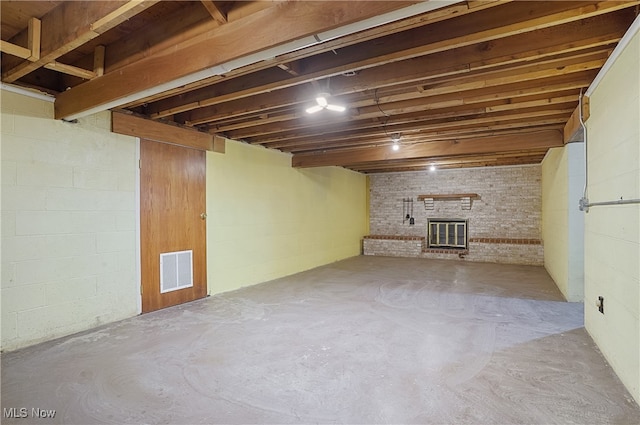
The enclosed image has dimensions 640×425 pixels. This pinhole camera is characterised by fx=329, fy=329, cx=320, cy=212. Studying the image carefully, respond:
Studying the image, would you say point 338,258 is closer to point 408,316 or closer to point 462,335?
point 408,316

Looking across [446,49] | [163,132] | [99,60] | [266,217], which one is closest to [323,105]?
[446,49]

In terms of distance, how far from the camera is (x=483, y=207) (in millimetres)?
7961

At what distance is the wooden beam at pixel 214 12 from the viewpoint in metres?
1.81

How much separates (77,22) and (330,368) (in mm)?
2776

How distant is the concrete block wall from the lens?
7.44 m

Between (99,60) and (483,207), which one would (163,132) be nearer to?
(99,60)

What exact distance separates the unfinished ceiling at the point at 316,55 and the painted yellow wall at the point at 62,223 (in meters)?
0.32

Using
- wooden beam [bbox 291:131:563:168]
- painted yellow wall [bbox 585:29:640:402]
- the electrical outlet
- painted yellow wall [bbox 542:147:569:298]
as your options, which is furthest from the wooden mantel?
the electrical outlet

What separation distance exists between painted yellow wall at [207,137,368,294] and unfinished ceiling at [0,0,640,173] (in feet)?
3.81

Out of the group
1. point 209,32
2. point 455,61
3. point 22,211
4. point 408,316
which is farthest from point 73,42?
point 408,316

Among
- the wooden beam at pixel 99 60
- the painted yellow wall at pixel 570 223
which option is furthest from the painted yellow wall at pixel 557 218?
the wooden beam at pixel 99 60

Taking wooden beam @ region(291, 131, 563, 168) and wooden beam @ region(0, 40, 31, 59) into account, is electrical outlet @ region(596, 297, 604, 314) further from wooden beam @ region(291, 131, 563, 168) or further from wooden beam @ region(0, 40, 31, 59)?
wooden beam @ region(0, 40, 31, 59)

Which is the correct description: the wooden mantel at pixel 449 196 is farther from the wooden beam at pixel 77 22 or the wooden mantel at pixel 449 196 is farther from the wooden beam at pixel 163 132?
the wooden beam at pixel 77 22

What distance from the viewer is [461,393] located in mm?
2062
